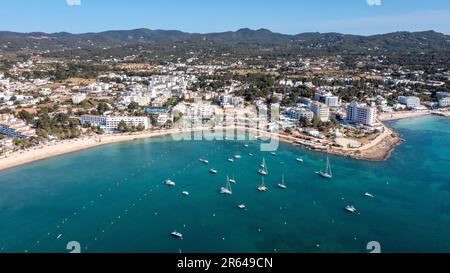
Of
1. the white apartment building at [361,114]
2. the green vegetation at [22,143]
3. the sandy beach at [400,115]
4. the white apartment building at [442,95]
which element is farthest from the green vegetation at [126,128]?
the white apartment building at [442,95]

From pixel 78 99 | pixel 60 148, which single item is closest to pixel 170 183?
pixel 60 148

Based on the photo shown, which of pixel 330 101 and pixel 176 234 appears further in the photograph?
pixel 330 101

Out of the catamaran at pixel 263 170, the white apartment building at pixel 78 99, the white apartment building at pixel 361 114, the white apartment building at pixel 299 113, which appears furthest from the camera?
the white apartment building at pixel 78 99

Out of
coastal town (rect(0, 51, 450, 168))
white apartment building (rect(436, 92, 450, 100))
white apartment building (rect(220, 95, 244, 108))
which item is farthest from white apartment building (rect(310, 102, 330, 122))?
white apartment building (rect(436, 92, 450, 100))

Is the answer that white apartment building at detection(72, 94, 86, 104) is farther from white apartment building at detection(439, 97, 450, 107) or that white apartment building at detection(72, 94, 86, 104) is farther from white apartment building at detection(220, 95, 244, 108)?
white apartment building at detection(439, 97, 450, 107)

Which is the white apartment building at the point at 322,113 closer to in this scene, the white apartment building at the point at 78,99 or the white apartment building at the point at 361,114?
the white apartment building at the point at 361,114

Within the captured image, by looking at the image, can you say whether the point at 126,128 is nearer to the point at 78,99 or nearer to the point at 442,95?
the point at 78,99
